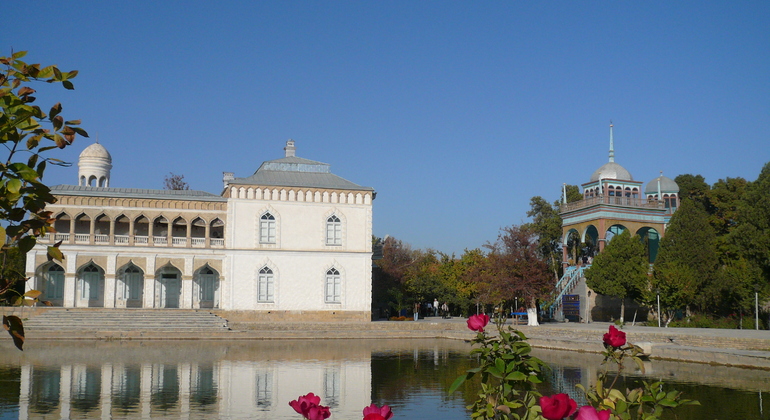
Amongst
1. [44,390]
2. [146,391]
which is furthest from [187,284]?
[146,391]

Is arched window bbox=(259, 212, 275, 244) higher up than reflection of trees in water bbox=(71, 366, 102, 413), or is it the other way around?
arched window bbox=(259, 212, 275, 244)

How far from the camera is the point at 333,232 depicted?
122 ft

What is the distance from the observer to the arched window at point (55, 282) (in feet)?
116

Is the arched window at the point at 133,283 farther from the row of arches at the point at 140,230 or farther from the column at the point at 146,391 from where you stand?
the column at the point at 146,391

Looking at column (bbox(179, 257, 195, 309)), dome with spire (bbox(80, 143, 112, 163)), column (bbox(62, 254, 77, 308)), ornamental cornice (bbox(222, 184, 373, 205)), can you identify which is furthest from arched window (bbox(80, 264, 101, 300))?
ornamental cornice (bbox(222, 184, 373, 205))

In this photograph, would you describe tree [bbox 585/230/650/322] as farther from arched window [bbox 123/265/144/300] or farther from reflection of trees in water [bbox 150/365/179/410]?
arched window [bbox 123/265/144/300]

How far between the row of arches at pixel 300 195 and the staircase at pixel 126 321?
241 inches

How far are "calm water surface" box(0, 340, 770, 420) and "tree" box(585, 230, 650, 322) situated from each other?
28.0 feet

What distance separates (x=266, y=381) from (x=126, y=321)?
56.1 ft

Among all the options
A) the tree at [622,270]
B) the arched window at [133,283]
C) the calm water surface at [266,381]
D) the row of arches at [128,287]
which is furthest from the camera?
the arched window at [133,283]

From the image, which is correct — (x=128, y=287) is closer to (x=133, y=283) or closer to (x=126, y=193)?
(x=133, y=283)

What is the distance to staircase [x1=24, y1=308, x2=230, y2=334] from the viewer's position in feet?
97.7

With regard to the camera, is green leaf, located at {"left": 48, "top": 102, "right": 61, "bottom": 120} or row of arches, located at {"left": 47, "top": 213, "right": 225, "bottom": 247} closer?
green leaf, located at {"left": 48, "top": 102, "right": 61, "bottom": 120}

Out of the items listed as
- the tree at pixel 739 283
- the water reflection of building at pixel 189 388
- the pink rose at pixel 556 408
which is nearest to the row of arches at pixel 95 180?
the water reflection of building at pixel 189 388
